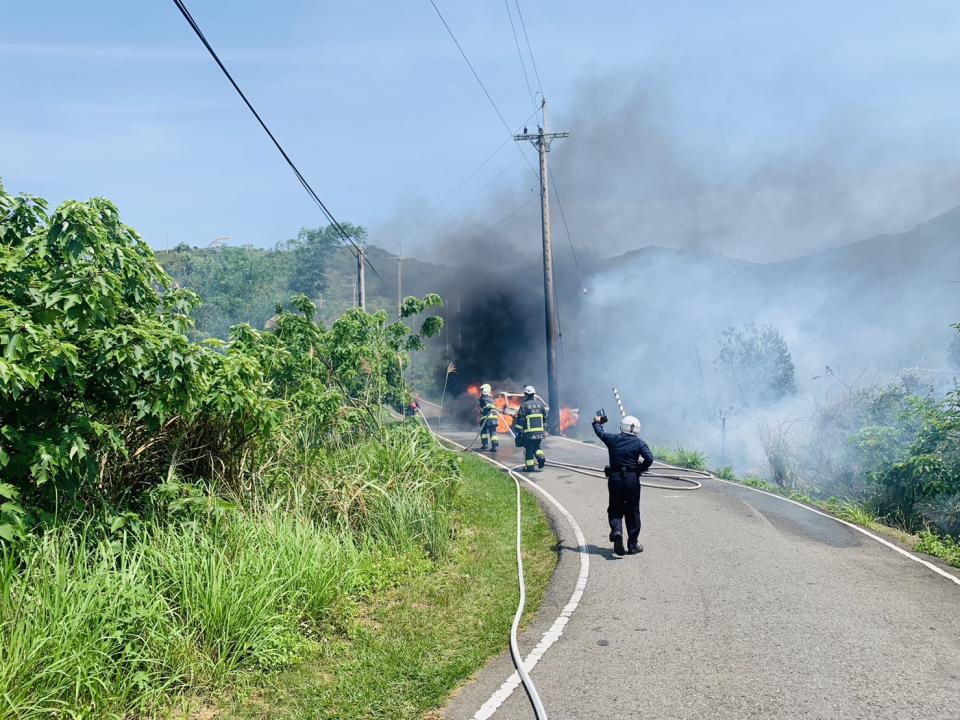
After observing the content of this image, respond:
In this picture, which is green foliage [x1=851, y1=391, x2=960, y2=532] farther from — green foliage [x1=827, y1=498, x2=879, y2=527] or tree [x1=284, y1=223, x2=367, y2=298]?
tree [x1=284, y1=223, x2=367, y2=298]

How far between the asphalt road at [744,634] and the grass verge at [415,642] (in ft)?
0.98

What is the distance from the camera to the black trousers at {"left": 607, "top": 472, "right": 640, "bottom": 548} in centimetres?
925

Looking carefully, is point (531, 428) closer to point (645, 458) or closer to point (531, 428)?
point (531, 428)

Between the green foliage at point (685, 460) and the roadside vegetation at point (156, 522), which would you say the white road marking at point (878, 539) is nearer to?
the green foliage at point (685, 460)

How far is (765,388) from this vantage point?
26.0m

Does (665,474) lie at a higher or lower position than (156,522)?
lower

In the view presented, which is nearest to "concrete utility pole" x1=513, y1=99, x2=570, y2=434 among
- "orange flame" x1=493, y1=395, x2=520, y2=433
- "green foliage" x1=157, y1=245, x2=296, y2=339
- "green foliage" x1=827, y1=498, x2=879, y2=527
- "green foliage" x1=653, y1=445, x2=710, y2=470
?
"orange flame" x1=493, y1=395, x2=520, y2=433

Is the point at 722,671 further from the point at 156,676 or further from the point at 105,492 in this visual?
the point at 105,492

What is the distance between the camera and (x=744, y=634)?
21.1ft

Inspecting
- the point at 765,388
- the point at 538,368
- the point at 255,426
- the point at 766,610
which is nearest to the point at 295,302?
the point at 255,426

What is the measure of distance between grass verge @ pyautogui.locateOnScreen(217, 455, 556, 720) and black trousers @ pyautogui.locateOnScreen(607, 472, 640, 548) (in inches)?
39.3

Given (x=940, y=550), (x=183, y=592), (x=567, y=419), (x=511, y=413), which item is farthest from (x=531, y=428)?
(x=511, y=413)

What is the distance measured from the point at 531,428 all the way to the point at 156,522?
977 cm

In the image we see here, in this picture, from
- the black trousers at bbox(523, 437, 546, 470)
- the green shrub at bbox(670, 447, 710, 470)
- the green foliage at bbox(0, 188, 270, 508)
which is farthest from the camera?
the green shrub at bbox(670, 447, 710, 470)
